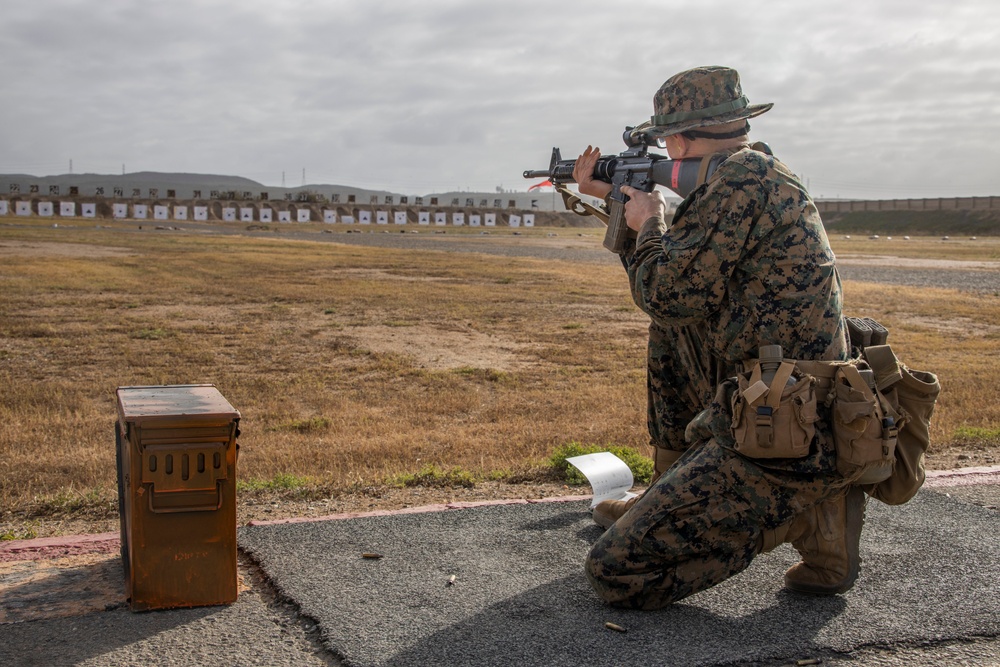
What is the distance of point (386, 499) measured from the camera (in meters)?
5.09

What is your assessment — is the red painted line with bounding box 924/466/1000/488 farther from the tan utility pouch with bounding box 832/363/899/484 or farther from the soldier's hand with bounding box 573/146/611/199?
the soldier's hand with bounding box 573/146/611/199

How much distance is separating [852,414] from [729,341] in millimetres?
515

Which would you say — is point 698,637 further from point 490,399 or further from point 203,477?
point 490,399

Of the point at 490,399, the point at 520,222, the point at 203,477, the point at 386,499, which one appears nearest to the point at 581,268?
the point at 490,399

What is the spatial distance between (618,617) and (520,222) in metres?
85.4

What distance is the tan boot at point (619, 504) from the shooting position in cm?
441

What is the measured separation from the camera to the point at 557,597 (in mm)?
3715

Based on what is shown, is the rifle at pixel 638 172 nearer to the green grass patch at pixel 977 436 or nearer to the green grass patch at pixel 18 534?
the green grass patch at pixel 18 534

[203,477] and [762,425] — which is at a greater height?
[762,425]

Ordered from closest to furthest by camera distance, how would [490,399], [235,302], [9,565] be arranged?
1. [9,565]
2. [490,399]
3. [235,302]

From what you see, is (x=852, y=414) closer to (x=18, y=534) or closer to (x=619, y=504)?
(x=619, y=504)

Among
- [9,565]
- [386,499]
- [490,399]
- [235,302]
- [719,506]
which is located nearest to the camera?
[719,506]

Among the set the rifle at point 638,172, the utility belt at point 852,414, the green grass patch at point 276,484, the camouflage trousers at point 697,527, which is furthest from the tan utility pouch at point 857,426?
the green grass patch at point 276,484

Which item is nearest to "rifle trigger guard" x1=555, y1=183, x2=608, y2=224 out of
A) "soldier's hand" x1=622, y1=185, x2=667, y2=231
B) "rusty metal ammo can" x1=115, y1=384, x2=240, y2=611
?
"soldier's hand" x1=622, y1=185, x2=667, y2=231
